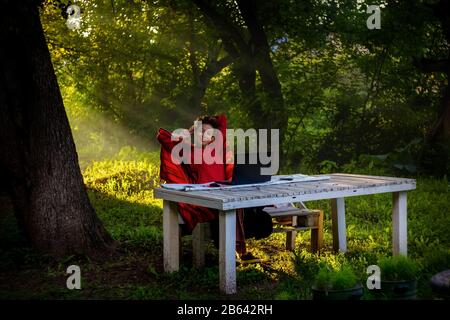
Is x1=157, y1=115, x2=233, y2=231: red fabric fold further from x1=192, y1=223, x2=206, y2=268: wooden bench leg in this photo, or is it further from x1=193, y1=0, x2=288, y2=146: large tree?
x1=193, y1=0, x2=288, y2=146: large tree

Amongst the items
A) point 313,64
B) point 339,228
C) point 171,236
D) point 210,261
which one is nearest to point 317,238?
point 339,228

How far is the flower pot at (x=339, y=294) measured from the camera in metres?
4.90

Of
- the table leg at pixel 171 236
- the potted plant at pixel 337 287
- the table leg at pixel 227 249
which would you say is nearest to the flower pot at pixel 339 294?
the potted plant at pixel 337 287

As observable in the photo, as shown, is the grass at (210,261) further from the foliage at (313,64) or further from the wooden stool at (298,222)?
the foliage at (313,64)

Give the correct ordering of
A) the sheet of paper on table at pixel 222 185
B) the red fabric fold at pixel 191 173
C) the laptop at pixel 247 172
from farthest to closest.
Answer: the red fabric fold at pixel 191 173 → the laptop at pixel 247 172 → the sheet of paper on table at pixel 222 185

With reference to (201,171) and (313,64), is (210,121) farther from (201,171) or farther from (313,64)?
(313,64)

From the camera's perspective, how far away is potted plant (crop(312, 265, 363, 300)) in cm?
491

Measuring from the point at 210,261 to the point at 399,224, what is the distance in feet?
7.03

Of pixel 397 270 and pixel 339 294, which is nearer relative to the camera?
pixel 339 294

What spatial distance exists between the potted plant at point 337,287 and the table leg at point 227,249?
137cm

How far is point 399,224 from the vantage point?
7.59 m

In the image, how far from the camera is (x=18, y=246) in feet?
25.9

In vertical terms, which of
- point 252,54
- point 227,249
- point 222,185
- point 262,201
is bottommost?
point 227,249
